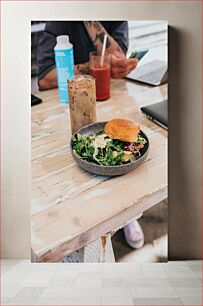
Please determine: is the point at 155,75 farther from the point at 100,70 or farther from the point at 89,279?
the point at 89,279

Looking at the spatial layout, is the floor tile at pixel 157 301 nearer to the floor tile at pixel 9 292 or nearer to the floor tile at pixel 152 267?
the floor tile at pixel 152 267

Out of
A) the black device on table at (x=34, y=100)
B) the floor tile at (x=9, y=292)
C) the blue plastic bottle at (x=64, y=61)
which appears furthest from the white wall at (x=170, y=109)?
the floor tile at (x=9, y=292)

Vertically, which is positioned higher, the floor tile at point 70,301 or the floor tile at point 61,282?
the floor tile at point 70,301

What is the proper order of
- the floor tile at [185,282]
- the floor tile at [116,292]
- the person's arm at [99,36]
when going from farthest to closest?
1. the person's arm at [99,36]
2. the floor tile at [185,282]
3. the floor tile at [116,292]

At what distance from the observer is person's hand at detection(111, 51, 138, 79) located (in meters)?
2.71

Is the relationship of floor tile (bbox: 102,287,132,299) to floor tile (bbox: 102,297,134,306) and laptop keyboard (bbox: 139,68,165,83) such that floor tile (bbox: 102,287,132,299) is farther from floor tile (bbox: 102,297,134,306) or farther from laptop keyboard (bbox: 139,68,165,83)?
laptop keyboard (bbox: 139,68,165,83)

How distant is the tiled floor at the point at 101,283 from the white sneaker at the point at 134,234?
5.0 inches

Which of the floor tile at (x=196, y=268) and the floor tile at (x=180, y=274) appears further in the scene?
the floor tile at (x=196, y=268)

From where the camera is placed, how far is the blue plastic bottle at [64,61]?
2.68 metres

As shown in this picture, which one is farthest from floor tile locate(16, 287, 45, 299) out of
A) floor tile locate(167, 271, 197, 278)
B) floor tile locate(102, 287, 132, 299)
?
floor tile locate(167, 271, 197, 278)

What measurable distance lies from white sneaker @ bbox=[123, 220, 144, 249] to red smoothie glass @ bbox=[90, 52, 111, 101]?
70cm

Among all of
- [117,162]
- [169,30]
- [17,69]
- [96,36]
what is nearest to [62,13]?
[96,36]

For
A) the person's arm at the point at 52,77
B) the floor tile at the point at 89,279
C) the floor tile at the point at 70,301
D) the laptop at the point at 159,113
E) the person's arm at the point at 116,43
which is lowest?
the floor tile at the point at 89,279

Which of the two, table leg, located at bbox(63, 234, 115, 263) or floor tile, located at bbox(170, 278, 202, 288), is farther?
table leg, located at bbox(63, 234, 115, 263)
